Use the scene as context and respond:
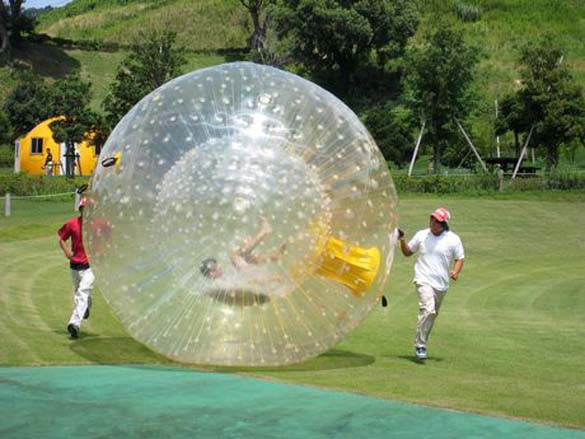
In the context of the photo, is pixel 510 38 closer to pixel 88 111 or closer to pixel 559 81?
pixel 559 81

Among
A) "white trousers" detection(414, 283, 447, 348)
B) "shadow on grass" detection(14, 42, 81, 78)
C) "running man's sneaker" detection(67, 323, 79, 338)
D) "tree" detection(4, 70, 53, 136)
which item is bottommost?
"running man's sneaker" detection(67, 323, 79, 338)

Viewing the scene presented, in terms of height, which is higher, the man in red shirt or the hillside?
the hillside

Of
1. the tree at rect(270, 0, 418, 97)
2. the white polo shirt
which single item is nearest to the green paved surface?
the white polo shirt

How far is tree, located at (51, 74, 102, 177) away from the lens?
174 feet

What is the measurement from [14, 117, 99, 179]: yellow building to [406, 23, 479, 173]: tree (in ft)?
60.2

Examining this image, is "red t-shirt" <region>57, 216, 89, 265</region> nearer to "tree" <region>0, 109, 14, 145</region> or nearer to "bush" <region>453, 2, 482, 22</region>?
"tree" <region>0, 109, 14, 145</region>

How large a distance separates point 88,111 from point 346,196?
150 feet

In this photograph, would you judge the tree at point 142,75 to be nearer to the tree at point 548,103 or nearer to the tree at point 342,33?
the tree at point 548,103

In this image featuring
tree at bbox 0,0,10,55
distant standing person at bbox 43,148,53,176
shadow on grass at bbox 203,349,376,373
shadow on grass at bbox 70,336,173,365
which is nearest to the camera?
shadow on grass at bbox 203,349,376,373

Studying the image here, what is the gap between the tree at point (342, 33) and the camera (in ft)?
241

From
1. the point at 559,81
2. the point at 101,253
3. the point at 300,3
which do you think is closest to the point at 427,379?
the point at 101,253

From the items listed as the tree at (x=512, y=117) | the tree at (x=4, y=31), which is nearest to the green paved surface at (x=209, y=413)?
the tree at (x=512, y=117)

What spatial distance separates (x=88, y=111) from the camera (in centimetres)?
5397

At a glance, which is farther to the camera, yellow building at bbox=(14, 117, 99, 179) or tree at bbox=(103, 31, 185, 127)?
yellow building at bbox=(14, 117, 99, 179)
